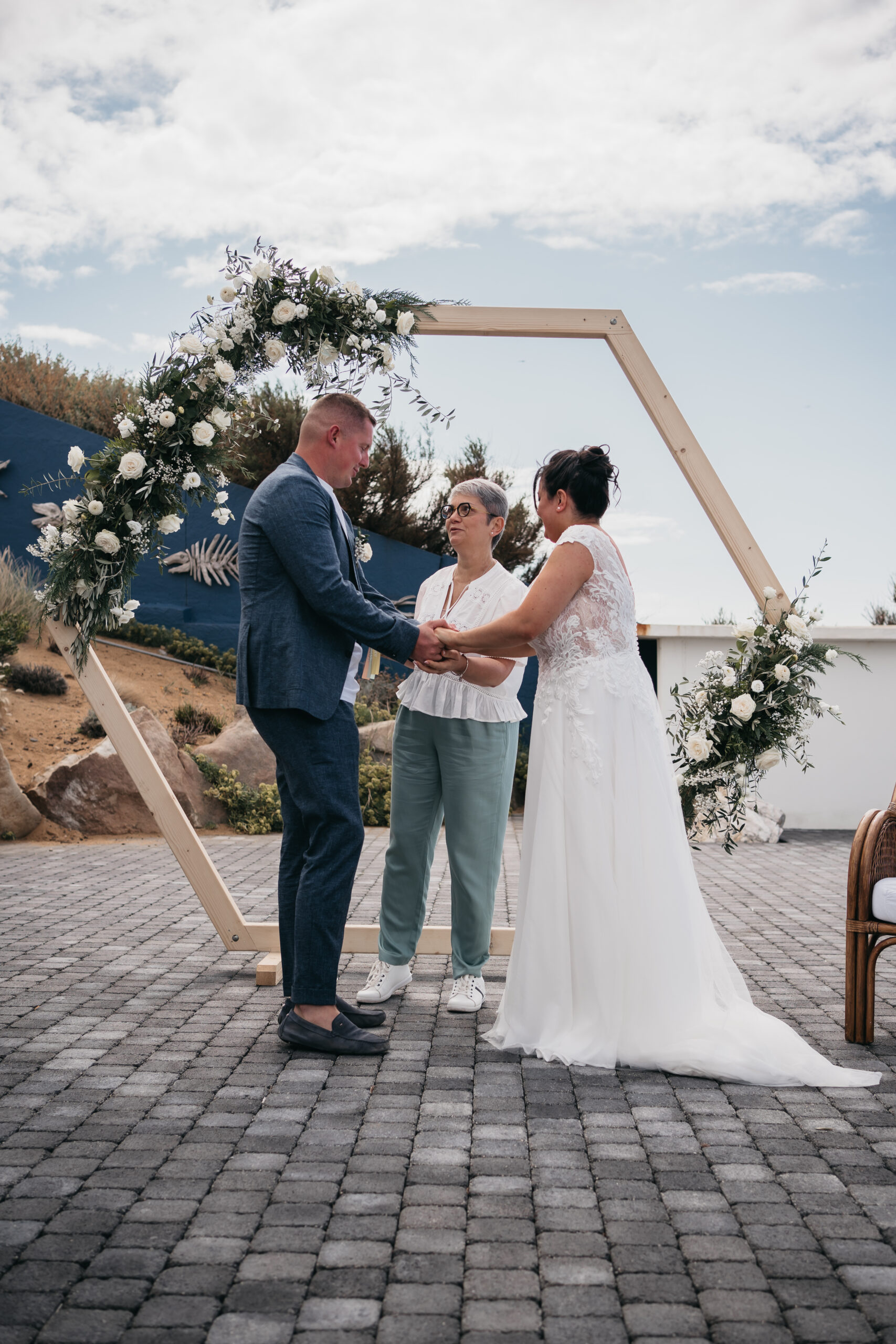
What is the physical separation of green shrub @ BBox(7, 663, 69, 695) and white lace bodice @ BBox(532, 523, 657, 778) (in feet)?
33.5

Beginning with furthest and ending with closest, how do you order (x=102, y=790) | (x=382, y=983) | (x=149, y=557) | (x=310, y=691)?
(x=149, y=557) → (x=102, y=790) → (x=382, y=983) → (x=310, y=691)

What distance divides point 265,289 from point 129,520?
1.14m

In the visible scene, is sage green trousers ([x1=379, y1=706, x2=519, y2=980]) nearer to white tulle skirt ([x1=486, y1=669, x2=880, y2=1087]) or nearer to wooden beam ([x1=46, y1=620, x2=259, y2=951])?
white tulle skirt ([x1=486, y1=669, x2=880, y2=1087])

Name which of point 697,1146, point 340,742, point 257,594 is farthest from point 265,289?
point 697,1146

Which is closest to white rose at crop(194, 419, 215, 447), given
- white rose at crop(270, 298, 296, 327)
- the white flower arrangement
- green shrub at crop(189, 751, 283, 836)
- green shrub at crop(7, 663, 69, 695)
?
white rose at crop(270, 298, 296, 327)

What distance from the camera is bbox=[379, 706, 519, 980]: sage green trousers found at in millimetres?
4238

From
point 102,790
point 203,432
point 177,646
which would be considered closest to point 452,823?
point 203,432

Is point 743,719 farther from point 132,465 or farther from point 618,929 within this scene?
point 132,465

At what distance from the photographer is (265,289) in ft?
14.3

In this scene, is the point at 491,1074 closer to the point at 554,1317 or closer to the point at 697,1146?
the point at 697,1146

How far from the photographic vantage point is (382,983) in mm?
4316

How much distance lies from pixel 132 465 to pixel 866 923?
11.1 ft

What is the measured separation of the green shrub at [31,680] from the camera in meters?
12.6

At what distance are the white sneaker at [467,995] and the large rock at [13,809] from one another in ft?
21.8
